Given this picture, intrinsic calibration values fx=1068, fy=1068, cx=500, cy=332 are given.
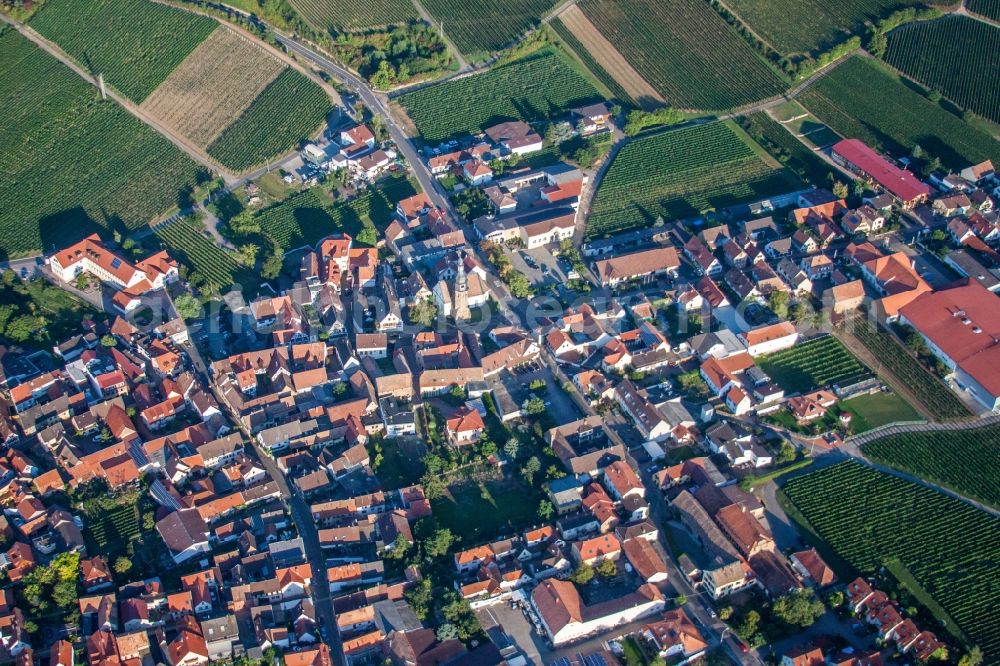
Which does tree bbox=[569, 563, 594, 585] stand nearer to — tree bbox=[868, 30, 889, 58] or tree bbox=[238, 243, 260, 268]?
tree bbox=[238, 243, 260, 268]

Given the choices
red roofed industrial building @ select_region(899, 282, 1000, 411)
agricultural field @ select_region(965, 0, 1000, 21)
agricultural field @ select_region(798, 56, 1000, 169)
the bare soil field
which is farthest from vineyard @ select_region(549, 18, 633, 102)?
agricultural field @ select_region(965, 0, 1000, 21)

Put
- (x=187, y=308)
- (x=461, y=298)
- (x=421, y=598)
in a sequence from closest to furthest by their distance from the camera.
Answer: (x=421, y=598), (x=187, y=308), (x=461, y=298)

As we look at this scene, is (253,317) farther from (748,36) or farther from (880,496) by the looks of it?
(748,36)

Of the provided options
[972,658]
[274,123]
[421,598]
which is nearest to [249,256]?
[274,123]

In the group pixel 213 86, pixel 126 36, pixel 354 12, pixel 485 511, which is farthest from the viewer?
pixel 354 12

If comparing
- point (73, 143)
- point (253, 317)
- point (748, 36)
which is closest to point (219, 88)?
point (73, 143)

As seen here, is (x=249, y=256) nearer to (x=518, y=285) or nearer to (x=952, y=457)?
(x=518, y=285)
